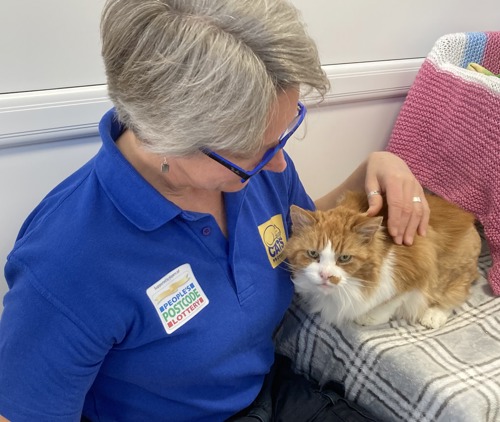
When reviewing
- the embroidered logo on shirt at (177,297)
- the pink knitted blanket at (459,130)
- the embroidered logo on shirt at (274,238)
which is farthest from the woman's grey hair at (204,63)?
the pink knitted blanket at (459,130)

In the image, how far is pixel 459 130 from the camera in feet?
3.88

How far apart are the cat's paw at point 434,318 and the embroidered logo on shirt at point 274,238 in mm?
341

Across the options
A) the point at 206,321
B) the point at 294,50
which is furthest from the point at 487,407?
the point at 294,50

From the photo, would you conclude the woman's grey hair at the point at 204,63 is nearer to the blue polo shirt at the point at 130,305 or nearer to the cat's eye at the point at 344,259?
the blue polo shirt at the point at 130,305

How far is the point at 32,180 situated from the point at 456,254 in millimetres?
947

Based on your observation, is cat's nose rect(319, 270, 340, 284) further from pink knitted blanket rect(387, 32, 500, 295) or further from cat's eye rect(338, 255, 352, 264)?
pink knitted blanket rect(387, 32, 500, 295)

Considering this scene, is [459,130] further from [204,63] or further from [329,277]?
[204,63]

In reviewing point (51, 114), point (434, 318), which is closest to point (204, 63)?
point (51, 114)

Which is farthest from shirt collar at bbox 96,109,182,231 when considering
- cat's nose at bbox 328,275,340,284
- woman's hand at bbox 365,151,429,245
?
woman's hand at bbox 365,151,429,245

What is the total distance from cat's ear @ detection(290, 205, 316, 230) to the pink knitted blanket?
46cm

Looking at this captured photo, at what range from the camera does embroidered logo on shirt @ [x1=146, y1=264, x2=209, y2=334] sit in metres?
0.76

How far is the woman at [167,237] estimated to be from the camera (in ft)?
1.94

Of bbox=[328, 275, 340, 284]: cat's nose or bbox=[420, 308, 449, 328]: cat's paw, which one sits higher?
bbox=[328, 275, 340, 284]: cat's nose

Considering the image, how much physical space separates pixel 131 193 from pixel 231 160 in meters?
0.17
